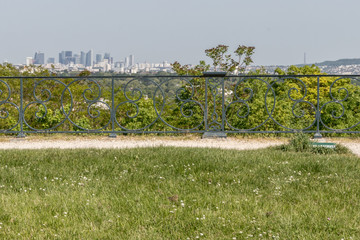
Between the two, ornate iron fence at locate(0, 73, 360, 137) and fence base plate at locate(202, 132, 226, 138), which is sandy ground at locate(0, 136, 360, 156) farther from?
ornate iron fence at locate(0, 73, 360, 137)

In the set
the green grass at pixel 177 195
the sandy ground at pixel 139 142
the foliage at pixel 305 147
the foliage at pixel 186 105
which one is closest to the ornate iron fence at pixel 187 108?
the foliage at pixel 186 105

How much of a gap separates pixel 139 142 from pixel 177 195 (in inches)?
152

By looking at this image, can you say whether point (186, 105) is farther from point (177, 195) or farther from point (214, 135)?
point (177, 195)

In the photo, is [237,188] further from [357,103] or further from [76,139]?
[357,103]

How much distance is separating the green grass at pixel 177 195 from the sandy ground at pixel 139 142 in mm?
1182

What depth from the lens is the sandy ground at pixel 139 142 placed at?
7770mm

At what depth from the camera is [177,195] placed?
440cm

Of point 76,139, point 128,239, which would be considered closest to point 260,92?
point 76,139

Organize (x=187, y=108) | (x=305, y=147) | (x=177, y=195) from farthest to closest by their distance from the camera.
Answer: (x=187, y=108) → (x=305, y=147) → (x=177, y=195)

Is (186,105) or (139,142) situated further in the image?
(186,105)

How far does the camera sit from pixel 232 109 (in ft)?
34.0

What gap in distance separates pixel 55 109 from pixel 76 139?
2952 millimetres

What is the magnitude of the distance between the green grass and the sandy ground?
118 cm

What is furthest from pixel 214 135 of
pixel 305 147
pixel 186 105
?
pixel 305 147
